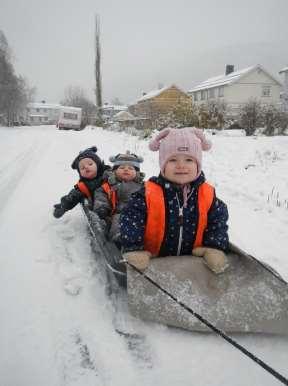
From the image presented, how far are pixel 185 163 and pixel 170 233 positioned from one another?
0.55 metres

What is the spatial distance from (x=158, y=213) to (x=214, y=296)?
0.72m

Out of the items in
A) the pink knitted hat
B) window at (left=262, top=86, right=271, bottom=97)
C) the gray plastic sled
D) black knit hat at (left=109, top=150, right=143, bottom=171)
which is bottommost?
the gray plastic sled

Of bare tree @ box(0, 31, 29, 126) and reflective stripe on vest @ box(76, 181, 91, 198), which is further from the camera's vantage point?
bare tree @ box(0, 31, 29, 126)

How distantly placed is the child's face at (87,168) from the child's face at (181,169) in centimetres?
180

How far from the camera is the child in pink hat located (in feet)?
8.11

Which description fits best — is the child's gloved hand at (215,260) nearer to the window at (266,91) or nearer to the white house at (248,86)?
the white house at (248,86)

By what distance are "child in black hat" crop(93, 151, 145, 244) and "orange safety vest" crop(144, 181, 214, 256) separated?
41.3 inches

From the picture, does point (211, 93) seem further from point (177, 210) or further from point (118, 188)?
point (177, 210)

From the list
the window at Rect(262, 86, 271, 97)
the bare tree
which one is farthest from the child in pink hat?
the window at Rect(262, 86, 271, 97)

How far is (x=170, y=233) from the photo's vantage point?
2521 millimetres

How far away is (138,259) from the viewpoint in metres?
2.22

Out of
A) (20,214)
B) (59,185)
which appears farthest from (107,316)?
(59,185)

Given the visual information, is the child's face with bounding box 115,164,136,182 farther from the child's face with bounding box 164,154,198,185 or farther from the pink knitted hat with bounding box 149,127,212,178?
the child's face with bounding box 164,154,198,185

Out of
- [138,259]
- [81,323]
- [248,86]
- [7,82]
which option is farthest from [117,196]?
[7,82]
